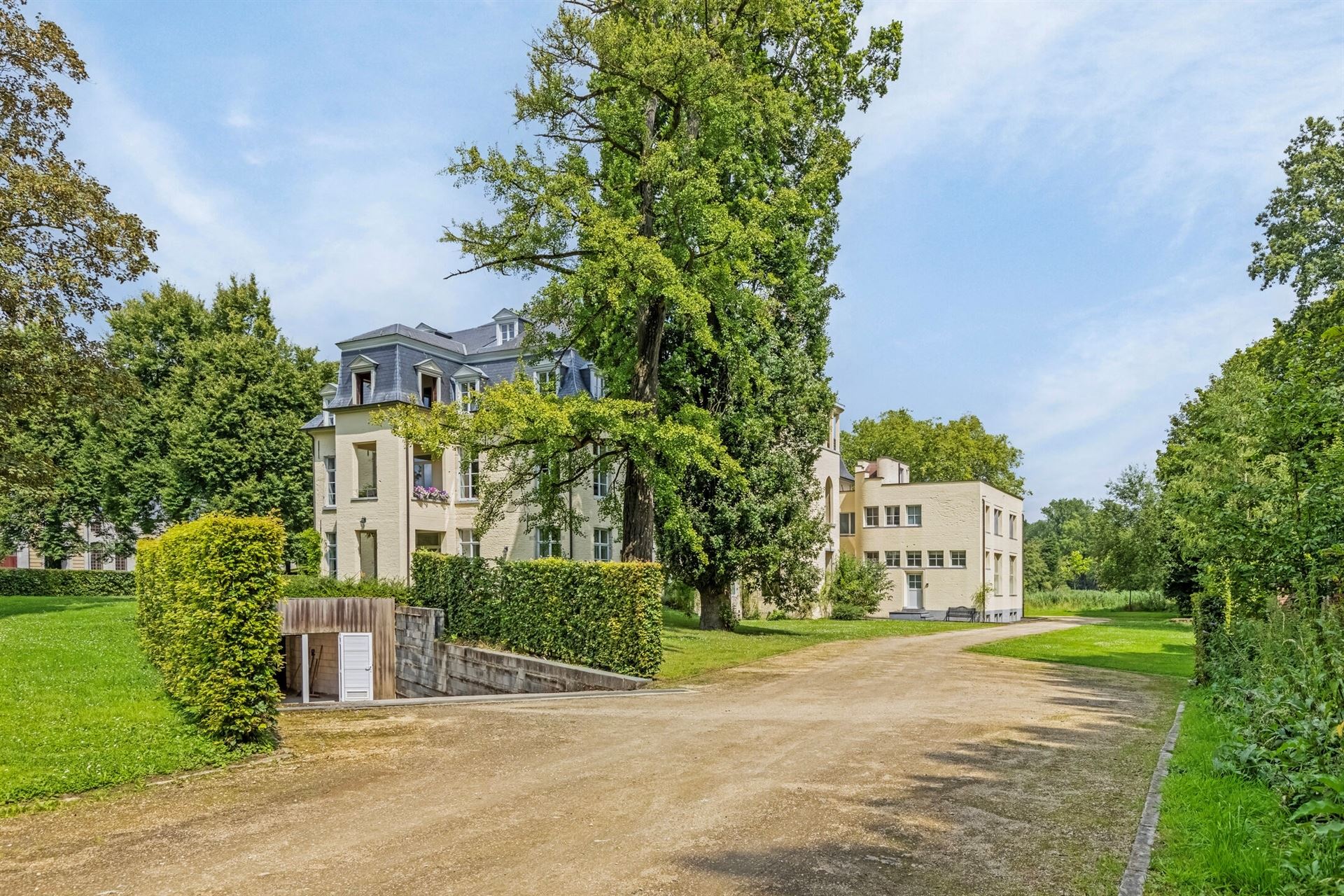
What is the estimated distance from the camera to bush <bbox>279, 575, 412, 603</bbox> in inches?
895

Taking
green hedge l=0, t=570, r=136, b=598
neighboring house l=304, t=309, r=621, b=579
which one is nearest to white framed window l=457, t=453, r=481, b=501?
neighboring house l=304, t=309, r=621, b=579

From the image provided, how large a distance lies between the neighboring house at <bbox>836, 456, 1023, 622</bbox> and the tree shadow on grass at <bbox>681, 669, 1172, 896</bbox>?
112ft

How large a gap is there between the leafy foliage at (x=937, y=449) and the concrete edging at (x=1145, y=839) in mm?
54631

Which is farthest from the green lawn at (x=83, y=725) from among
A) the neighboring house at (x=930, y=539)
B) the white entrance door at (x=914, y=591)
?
the white entrance door at (x=914, y=591)

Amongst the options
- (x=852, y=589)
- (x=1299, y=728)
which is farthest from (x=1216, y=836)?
(x=852, y=589)

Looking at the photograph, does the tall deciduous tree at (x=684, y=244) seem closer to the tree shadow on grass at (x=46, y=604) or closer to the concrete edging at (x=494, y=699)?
the concrete edging at (x=494, y=699)

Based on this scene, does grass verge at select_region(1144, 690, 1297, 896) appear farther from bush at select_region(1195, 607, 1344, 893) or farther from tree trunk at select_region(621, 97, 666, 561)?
tree trunk at select_region(621, 97, 666, 561)

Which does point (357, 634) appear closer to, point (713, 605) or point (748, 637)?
point (713, 605)

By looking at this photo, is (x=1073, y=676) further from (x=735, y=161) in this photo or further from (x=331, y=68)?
(x=331, y=68)

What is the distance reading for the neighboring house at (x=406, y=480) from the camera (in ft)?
99.0

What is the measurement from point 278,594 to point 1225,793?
899cm

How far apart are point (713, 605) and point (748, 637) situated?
7.38ft

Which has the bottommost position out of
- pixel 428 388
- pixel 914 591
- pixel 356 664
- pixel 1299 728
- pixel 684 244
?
pixel 914 591

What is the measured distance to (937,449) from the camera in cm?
6350
